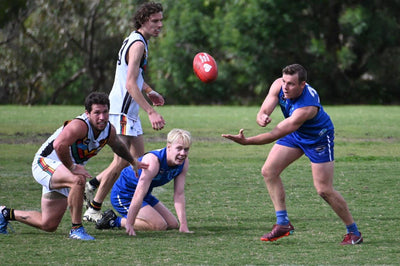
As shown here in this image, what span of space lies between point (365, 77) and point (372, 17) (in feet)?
8.64

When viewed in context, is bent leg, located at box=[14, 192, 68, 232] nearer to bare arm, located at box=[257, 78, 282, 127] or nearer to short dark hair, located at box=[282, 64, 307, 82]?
bare arm, located at box=[257, 78, 282, 127]

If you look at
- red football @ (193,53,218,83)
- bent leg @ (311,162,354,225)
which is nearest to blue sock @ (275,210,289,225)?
bent leg @ (311,162,354,225)

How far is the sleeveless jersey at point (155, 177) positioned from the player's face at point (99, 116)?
0.63 meters

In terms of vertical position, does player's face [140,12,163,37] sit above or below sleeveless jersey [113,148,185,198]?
above

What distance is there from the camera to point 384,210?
766cm

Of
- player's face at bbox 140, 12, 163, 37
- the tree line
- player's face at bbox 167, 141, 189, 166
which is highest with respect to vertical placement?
player's face at bbox 140, 12, 163, 37

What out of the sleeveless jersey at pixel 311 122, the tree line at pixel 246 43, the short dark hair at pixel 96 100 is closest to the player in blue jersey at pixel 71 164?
the short dark hair at pixel 96 100

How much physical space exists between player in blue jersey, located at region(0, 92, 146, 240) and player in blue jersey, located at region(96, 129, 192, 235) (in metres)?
0.17

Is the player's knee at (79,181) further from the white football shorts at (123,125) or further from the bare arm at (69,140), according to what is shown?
the white football shorts at (123,125)

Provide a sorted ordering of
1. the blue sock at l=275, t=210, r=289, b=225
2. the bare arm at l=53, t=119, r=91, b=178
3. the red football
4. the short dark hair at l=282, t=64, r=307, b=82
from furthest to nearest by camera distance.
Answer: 1. the red football
2. the blue sock at l=275, t=210, r=289, b=225
3. the bare arm at l=53, t=119, r=91, b=178
4. the short dark hair at l=282, t=64, r=307, b=82

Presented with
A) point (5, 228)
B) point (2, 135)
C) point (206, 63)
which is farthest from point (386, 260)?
point (2, 135)

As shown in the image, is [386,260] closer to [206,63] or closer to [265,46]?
[206,63]

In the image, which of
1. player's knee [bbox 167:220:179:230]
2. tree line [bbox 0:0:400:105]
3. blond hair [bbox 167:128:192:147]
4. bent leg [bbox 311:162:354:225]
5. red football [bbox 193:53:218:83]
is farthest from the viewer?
tree line [bbox 0:0:400:105]

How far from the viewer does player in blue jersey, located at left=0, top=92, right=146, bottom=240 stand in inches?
246
